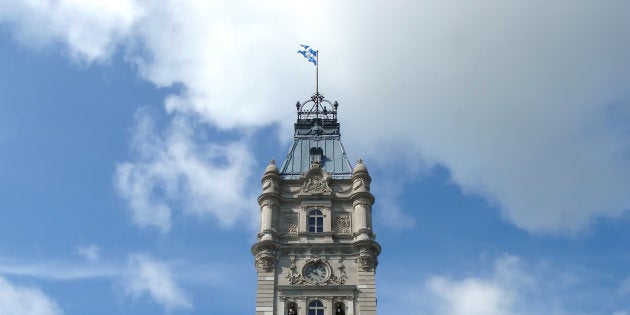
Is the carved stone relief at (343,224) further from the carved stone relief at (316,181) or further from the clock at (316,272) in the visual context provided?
the clock at (316,272)

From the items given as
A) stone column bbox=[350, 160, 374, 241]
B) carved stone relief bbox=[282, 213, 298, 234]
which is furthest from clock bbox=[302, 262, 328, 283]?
stone column bbox=[350, 160, 374, 241]

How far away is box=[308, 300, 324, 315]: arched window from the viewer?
7106 cm

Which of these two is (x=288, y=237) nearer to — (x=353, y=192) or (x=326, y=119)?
(x=353, y=192)

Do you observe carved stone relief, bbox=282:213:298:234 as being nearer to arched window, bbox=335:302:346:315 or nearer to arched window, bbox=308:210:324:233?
arched window, bbox=308:210:324:233

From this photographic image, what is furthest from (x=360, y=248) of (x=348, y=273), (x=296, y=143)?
(x=296, y=143)

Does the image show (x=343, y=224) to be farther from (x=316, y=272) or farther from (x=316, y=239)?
(x=316, y=272)

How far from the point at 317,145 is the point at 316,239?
44.0 ft

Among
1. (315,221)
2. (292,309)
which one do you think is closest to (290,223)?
(315,221)

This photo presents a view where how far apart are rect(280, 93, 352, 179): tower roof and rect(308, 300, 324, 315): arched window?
46.0 feet

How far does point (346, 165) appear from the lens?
82.3 meters

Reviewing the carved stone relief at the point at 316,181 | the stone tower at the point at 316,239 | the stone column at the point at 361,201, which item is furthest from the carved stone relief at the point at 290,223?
the stone column at the point at 361,201

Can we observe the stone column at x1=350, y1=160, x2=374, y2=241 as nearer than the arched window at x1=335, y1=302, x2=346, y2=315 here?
No

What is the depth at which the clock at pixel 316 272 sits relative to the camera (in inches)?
2871

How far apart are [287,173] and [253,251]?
31.3 ft
